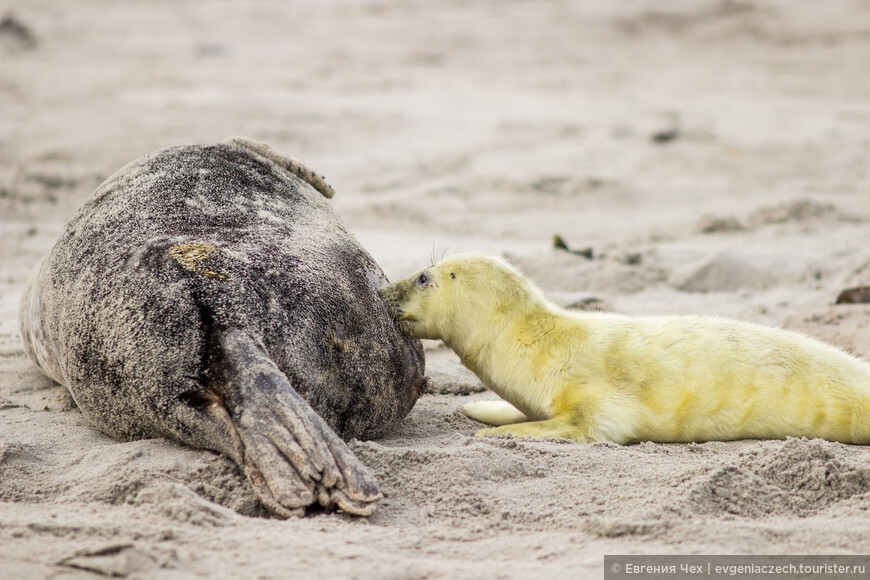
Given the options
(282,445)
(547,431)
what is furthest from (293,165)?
(282,445)

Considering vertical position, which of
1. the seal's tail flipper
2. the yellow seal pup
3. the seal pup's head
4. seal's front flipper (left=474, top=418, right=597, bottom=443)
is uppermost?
the seal's tail flipper

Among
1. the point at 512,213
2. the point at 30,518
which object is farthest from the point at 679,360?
the point at 512,213

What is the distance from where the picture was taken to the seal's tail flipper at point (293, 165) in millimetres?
4270

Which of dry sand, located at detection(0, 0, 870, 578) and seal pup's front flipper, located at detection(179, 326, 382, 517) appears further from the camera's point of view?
seal pup's front flipper, located at detection(179, 326, 382, 517)

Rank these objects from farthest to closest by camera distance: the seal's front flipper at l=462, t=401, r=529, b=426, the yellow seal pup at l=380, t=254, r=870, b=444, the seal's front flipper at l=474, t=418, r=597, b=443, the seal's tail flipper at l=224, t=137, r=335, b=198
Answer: the seal's tail flipper at l=224, t=137, r=335, b=198 → the seal's front flipper at l=462, t=401, r=529, b=426 → the yellow seal pup at l=380, t=254, r=870, b=444 → the seal's front flipper at l=474, t=418, r=597, b=443

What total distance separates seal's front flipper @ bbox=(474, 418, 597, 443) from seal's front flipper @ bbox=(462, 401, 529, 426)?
0.41 metres

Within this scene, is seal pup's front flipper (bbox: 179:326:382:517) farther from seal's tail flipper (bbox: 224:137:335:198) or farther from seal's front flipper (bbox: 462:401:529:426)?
seal's tail flipper (bbox: 224:137:335:198)

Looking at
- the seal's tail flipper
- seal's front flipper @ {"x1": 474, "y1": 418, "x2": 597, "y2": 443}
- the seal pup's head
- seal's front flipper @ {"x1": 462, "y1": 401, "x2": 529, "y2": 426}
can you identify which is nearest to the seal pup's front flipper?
seal's front flipper @ {"x1": 474, "y1": 418, "x2": 597, "y2": 443}

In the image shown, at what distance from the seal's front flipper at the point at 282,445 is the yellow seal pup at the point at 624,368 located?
869mm

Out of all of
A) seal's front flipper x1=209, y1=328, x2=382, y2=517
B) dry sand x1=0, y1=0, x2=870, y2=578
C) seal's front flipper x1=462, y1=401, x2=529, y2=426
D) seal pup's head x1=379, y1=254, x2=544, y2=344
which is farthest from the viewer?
seal's front flipper x1=462, y1=401, x2=529, y2=426

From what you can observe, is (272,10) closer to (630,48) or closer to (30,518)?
(630,48)

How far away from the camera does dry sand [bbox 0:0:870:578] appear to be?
254 centimetres

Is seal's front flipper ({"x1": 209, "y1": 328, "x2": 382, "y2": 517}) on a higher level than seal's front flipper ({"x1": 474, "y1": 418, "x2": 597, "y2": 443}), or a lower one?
higher

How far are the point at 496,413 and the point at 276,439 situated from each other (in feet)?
4.71
